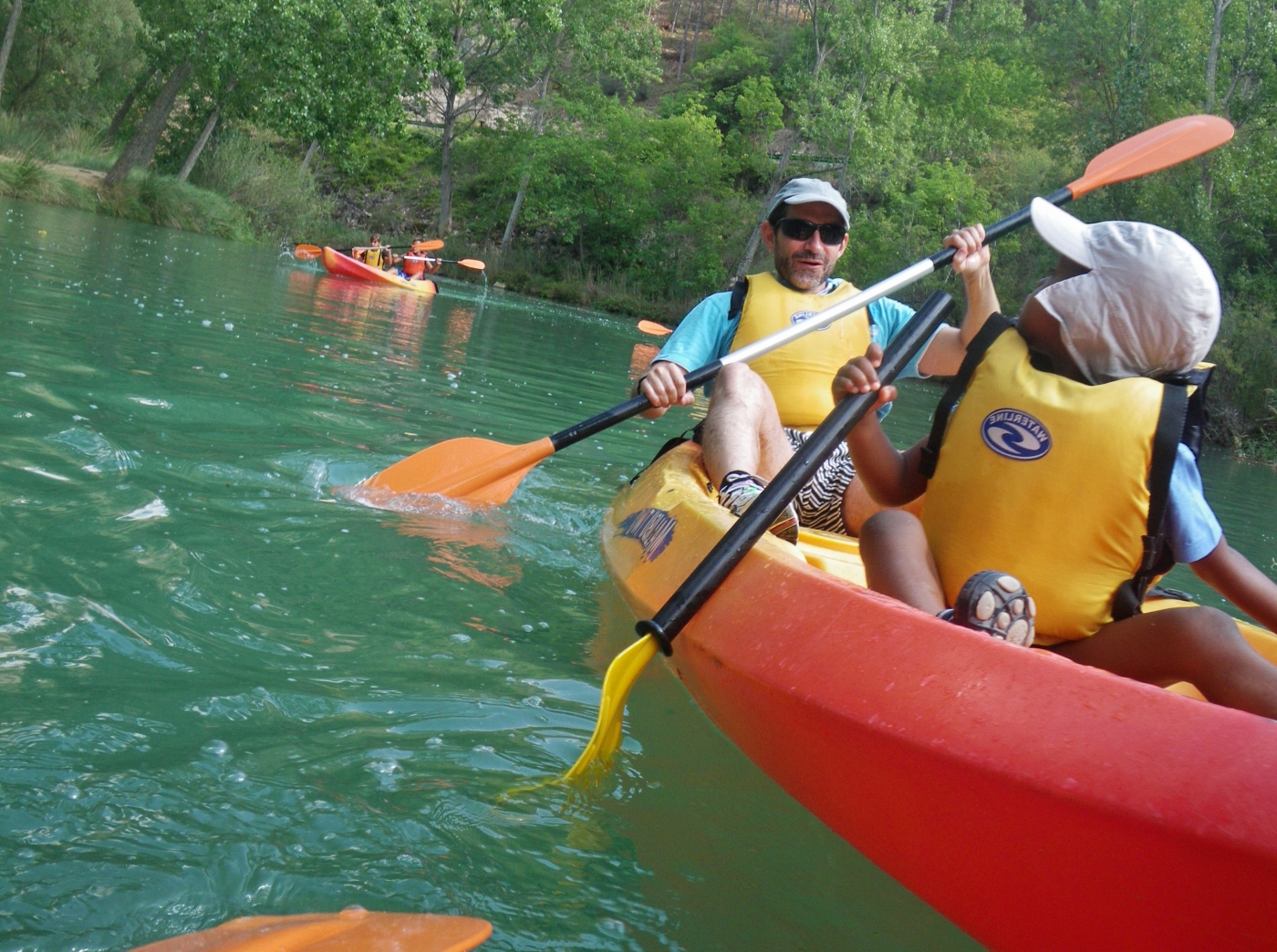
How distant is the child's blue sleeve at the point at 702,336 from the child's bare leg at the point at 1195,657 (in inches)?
80.1

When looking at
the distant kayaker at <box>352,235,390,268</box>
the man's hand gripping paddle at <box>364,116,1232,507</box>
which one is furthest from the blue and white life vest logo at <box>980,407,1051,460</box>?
the distant kayaker at <box>352,235,390,268</box>

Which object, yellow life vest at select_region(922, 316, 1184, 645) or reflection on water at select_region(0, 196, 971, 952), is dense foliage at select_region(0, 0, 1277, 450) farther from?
yellow life vest at select_region(922, 316, 1184, 645)

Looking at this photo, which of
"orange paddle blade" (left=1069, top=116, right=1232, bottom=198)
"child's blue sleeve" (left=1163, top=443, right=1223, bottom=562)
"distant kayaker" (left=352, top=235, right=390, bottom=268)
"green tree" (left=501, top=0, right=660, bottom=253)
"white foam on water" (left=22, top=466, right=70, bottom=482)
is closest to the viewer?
"child's blue sleeve" (left=1163, top=443, right=1223, bottom=562)

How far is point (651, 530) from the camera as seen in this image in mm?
2736

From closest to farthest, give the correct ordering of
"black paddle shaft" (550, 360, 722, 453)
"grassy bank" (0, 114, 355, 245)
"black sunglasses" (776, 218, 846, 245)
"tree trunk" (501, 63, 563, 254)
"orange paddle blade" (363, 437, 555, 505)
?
"black paddle shaft" (550, 360, 722, 453)
"black sunglasses" (776, 218, 846, 245)
"orange paddle blade" (363, 437, 555, 505)
"grassy bank" (0, 114, 355, 245)
"tree trunk" (501, 63, 563, 254)

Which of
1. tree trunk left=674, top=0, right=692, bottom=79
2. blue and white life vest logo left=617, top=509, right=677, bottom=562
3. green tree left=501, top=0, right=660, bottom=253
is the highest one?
tree trunk left=674, top=0, right=692, bottom=79

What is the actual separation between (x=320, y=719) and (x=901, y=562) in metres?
1.09

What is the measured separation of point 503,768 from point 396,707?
0.29 meters

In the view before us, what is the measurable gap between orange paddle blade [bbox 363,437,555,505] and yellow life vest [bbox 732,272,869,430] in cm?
79

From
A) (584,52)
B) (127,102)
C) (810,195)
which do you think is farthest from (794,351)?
(584,52)

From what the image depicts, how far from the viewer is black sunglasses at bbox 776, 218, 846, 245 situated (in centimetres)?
358

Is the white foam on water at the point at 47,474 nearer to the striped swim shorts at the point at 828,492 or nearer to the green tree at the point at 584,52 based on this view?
the striped swim shorts at the point at 828,492

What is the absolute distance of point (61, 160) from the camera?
1964 centimetres

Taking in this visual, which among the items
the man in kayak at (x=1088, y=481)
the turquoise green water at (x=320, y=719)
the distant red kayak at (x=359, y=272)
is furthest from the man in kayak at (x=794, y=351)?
the distant red kayak at (x=359, y=272)
